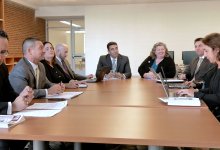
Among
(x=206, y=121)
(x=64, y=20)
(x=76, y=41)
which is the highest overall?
(x=64, y=20)

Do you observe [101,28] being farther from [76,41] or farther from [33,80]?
[33,80]

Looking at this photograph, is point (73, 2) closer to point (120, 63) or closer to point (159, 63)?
point (120, 63)

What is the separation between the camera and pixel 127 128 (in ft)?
4.81

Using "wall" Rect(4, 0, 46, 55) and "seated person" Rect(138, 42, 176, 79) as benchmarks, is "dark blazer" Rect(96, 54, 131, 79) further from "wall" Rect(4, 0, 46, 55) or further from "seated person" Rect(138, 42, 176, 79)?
"wall" Rect(4, 0, 46, 55)

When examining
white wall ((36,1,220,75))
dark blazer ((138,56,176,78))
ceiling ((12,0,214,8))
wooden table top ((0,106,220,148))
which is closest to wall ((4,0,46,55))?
ceiling ((12,0,214,8))

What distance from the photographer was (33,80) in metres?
2.68

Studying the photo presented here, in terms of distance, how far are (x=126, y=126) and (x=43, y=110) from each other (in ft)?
2.24


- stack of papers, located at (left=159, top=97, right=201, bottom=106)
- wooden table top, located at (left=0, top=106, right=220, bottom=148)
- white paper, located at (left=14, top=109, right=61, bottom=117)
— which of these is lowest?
wooden table top, located at (left=0, top=106, right=220, bottom=148)

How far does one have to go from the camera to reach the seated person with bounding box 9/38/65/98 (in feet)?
8.20

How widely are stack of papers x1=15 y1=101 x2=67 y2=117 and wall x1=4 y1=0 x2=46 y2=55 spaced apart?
6036 millimetres

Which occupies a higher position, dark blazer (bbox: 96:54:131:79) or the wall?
the wall

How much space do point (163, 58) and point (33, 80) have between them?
2.55 m

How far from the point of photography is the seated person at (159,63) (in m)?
4.54

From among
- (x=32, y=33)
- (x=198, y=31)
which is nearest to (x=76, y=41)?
(x=32, y=33)
